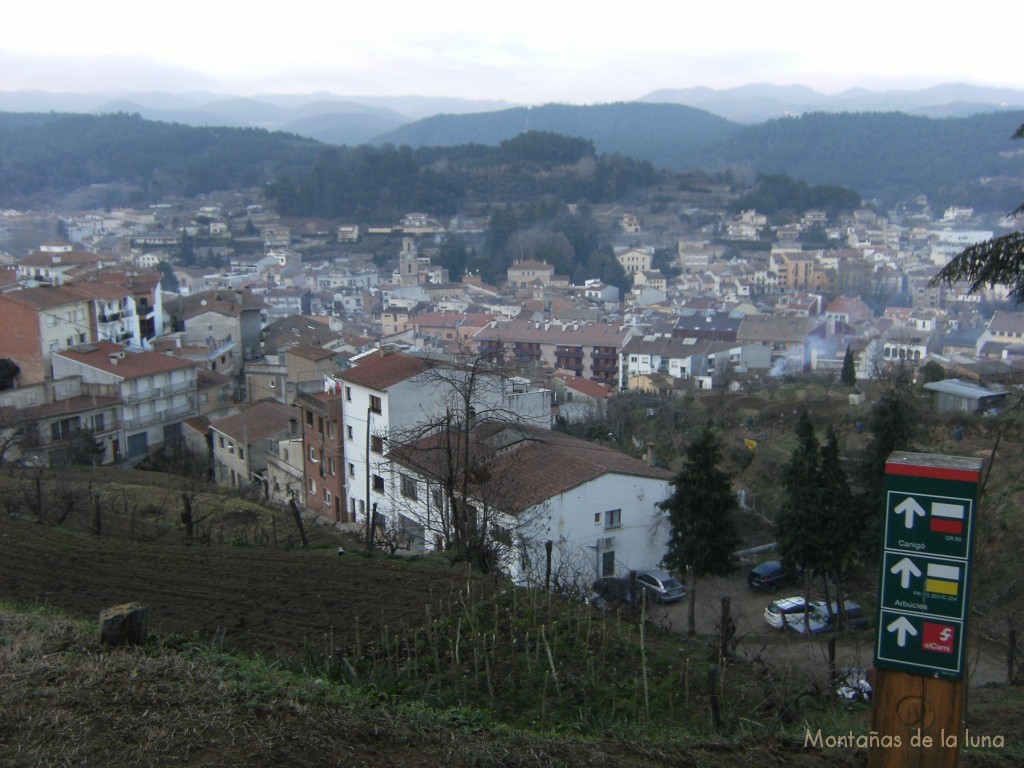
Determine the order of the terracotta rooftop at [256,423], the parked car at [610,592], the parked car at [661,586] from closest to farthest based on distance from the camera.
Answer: the parked car at [610,592], the parked car at [661,586], the terracotta rooftop at [256,423]

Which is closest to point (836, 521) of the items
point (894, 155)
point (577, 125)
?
point (894, 155)

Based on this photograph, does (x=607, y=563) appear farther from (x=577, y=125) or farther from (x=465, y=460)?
(x=577, y=125)

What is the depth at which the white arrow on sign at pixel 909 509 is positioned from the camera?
170 centimetres

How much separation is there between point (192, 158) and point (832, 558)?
76.6 meters

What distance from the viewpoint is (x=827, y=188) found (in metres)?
64.0

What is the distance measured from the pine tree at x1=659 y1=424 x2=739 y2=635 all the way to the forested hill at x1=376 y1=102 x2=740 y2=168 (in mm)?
116639

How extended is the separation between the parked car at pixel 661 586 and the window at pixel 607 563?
→ 12.4 inches

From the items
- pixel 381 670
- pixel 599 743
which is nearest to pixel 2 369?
pixel 381 670

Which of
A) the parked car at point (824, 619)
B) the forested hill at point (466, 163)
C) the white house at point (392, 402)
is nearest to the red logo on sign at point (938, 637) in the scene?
the parked car at point (824, 619)

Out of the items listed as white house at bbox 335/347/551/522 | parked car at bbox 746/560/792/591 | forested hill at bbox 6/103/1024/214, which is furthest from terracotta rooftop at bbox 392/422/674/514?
forested hill at bbox 6/103/1024/214

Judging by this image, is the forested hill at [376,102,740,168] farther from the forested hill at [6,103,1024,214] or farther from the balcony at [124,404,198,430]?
the balcony at [124,404,198,430]

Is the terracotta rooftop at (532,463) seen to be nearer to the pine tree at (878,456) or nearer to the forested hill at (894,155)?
the pine tree at (878,456)

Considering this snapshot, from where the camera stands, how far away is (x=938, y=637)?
174 cm

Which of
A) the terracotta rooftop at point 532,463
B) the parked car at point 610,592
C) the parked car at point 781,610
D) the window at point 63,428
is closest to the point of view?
the parked car at point 610,592
